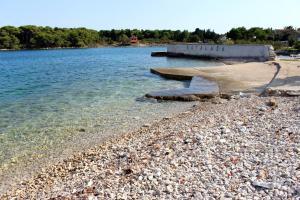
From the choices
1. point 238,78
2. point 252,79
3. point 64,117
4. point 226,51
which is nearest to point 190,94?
point 64,117

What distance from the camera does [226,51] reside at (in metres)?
63.3

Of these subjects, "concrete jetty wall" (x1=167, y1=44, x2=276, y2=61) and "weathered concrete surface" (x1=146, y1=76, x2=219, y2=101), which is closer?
"weathered concrete surface" (x1=146, y1=76, x2=219, y2=101)

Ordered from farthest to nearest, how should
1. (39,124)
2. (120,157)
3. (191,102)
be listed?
1. (191,102)
2. (39,124)
3. (120,157)

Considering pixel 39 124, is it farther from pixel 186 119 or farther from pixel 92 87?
pixel 92 87

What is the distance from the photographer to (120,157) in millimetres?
11133

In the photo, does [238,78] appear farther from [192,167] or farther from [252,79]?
[192,167]

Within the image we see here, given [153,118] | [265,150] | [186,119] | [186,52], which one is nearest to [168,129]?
[186,119]

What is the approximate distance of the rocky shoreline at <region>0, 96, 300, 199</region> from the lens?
7934 millimetres

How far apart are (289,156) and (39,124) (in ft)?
38.7

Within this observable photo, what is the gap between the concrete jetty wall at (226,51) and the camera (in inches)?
2094

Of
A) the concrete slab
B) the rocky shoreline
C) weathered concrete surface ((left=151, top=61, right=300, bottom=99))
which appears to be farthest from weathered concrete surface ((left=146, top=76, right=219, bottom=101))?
the rocky shoreline

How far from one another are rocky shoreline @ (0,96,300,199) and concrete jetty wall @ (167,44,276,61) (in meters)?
40.6

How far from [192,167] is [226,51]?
5587cm

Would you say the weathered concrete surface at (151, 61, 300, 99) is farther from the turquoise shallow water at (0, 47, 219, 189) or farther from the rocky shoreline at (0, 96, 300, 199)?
the rocky shoreline at (0, 96, 300, 199)
